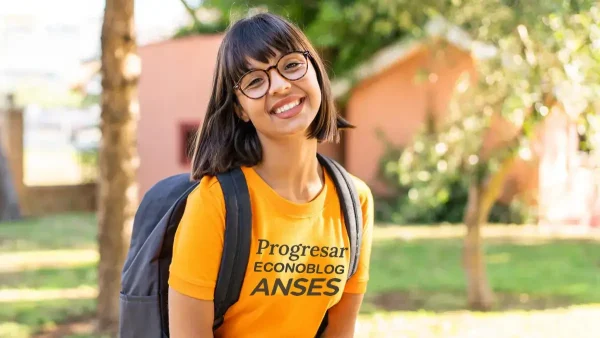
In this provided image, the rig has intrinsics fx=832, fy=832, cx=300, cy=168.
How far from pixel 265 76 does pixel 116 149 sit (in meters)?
4.18

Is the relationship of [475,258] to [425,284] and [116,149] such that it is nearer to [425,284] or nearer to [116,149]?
[425,284]

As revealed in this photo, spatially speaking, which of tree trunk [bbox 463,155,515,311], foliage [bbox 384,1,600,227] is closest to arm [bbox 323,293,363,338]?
foliage [bbox 384,1,600,227]

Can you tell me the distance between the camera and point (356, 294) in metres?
2.41

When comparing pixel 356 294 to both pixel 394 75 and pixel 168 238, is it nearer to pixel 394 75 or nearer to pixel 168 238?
pixel 168 238

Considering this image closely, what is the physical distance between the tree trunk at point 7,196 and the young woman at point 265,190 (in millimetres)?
14968

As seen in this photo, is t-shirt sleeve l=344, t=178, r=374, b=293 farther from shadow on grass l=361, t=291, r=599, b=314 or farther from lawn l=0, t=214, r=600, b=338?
shadow on grass l=361, t=291, r=599, b=314

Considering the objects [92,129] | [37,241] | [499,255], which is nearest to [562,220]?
[499,255]

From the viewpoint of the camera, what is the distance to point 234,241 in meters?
2.05

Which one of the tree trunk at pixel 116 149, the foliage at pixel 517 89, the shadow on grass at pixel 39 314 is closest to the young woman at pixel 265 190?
the foliage at pixel 517 89

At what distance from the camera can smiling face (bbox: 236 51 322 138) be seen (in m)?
2.16

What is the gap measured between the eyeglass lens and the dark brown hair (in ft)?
0.07

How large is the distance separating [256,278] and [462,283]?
7.27m

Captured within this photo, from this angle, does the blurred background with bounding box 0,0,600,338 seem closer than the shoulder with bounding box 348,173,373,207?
No

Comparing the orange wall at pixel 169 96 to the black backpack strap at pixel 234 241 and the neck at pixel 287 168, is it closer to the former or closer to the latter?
the neck at pixel 287 168
